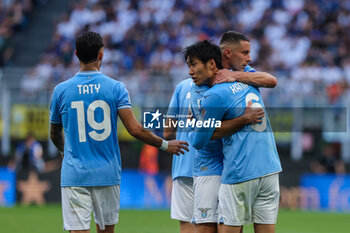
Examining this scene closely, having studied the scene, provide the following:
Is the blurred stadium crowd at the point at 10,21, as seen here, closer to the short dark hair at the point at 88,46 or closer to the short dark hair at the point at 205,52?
the short dark hair at the point at 88,46

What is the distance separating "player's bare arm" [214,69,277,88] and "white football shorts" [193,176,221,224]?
3.00 ft

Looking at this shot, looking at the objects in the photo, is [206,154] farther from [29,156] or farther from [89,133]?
[29,156]

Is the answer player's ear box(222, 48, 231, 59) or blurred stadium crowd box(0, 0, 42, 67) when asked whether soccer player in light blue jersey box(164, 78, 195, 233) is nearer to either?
player's ear box(222, 48, 231, 59)

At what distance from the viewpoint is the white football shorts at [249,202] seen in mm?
Result: 5582

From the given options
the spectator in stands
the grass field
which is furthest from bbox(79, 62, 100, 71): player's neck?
the spectator in stands

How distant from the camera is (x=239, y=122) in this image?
18.4ft

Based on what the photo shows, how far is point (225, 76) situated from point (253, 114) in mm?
435

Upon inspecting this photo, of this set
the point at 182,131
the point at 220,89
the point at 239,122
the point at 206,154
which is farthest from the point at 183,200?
the point at 220,89

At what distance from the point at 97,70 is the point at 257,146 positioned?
5.29 ft

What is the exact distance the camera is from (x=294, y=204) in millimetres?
17391

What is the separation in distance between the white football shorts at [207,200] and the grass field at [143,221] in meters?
5.78

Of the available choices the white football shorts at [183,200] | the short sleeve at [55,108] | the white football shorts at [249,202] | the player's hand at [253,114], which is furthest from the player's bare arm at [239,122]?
the short sleeve at [55,108]

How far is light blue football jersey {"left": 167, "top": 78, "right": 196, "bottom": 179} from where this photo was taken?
6.55 m

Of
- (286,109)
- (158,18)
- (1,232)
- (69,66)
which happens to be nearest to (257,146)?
(1,232)
